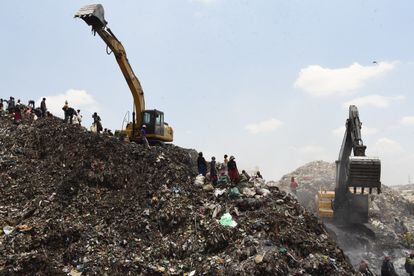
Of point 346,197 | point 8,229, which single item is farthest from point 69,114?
point 346,197

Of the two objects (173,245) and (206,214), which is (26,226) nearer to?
(173,245)

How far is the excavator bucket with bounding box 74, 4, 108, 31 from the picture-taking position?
14.3 metres

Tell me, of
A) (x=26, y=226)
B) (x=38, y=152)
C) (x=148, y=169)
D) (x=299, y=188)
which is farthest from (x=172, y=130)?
(x=299, y=188)

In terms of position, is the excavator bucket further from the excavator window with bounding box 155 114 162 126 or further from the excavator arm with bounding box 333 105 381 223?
the excavator arm with bounding box 333 105 381 223

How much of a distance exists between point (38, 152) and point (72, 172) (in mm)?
2181

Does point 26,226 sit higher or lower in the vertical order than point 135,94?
lower

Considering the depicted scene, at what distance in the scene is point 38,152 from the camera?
1379cm

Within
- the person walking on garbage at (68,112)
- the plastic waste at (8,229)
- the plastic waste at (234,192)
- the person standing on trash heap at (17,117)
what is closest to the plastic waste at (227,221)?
the plastic waste at (234,192)

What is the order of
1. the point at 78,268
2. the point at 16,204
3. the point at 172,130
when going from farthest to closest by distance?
the point at 172,130, the point at 16,204, the point at 78,268

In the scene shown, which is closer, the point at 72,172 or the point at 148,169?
the point at 72,172

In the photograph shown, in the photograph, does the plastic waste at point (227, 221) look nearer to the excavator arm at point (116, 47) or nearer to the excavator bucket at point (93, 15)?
the excavator arm at point (116, 47)

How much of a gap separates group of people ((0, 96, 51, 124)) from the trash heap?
2400 millimetres

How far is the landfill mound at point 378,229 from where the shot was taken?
15.1m

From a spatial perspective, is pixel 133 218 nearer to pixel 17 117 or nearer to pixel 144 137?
pixel 144 137
